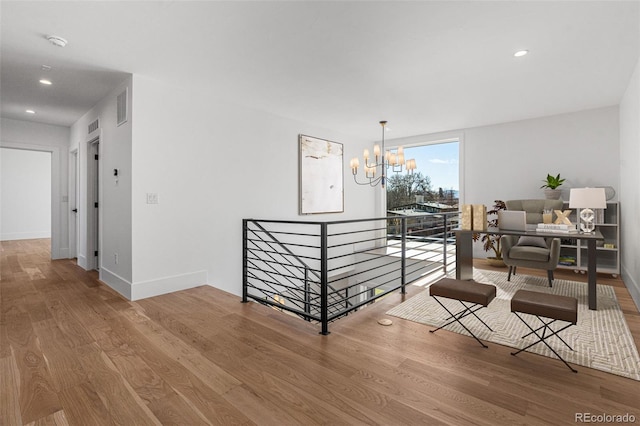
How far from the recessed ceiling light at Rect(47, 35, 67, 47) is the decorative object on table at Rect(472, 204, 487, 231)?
4451 mm

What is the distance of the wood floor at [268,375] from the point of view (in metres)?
1.56

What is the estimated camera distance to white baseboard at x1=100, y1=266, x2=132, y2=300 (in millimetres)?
3443

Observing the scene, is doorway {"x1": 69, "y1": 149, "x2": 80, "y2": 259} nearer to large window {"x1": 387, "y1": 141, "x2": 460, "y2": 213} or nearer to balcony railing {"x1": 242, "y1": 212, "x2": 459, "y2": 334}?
balcony railing {"x1": 242, "y1": 212, "x2": 459, "y2": 334}

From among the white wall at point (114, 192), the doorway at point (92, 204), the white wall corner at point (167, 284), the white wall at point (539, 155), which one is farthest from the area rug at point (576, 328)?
the doorway at point (92, 204)

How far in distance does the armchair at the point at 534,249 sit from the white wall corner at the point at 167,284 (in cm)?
397

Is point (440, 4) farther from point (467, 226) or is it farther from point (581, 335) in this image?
point (581, 335)

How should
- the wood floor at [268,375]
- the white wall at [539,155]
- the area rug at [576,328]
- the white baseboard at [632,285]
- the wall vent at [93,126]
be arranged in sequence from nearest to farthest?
the wood floor at [268,375] < the area rug at [576,328] < the white baseboard at [632,285] < the wall vent at [93,126] < the white wall at [539,155]

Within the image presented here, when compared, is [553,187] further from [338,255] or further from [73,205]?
[73,205]

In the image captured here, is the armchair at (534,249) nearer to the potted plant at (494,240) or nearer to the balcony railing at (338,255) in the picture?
the potted plant at (494,240)

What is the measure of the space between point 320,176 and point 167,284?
10.8ft

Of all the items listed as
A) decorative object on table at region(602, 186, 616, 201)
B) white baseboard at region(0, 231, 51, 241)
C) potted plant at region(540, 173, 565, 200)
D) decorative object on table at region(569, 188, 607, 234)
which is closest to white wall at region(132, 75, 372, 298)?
decorative object on table at region(569, 188, 607, 234)

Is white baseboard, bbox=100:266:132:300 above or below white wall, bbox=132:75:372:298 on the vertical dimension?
below

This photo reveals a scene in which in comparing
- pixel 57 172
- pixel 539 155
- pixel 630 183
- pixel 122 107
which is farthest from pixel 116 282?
pixel 539 155

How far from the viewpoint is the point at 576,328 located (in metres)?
2.59
